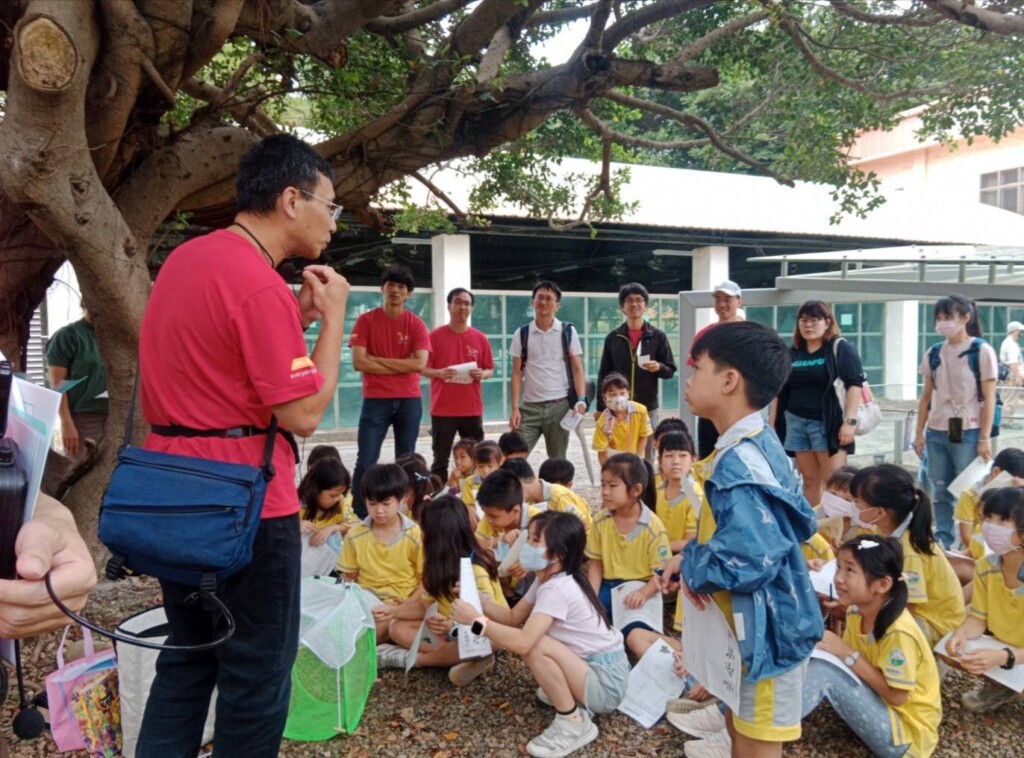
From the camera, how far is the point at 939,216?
48.8 feet

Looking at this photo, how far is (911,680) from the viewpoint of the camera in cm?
263

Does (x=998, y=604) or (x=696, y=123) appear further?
(x=696, y=123)

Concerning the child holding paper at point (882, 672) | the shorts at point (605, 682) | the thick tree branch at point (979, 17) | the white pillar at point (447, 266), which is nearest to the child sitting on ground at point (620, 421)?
the shorts at point (605, 682)

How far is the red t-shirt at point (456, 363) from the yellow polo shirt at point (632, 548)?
2245mm

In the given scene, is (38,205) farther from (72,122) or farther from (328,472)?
(328,472)

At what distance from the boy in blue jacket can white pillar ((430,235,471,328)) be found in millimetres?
9512

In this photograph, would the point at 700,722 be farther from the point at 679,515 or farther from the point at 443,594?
the point at 679,515

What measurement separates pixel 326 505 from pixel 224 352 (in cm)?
260

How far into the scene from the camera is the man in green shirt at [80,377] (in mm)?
4703

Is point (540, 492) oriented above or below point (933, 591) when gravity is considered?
above

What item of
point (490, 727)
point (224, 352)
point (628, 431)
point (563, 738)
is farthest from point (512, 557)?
point (224, 352)

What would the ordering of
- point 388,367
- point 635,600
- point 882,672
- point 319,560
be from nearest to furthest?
1. point 882,672
2. point 635,600
3. point 319,560
4. point 388,367

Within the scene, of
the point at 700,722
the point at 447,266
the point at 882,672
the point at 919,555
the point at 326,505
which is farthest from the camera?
the point at 447,266

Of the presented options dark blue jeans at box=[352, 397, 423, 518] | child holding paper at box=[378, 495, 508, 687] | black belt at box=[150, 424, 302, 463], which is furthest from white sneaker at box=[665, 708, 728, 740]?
dark blue jeans at box=[352, 397, 423, 518]
